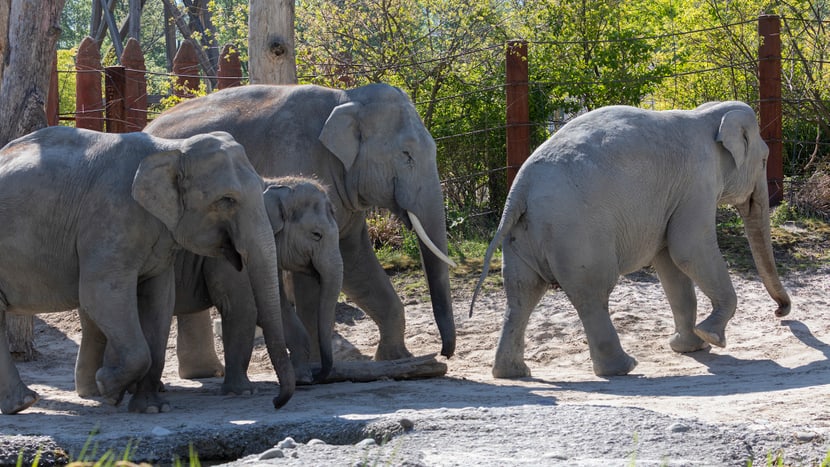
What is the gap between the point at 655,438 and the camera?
559cm

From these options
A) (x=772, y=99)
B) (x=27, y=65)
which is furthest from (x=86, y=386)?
(x=772, y=99)

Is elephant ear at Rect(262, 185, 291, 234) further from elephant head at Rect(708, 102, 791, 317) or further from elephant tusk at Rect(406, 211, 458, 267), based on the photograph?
elephant head at Rect(708, 102, 791, 317)

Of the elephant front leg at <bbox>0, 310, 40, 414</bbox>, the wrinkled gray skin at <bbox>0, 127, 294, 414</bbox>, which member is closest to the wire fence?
the wrinkled gray skin at <bbox>0, 127, 294, 414</bbox>

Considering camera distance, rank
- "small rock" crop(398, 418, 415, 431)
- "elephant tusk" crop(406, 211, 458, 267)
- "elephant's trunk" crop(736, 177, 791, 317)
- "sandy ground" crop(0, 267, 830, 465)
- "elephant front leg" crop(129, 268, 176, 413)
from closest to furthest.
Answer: "sandy ground" crop(0, 267, 830, 465) < "small rock" crop(398, 418, 415, 431) < "elephant front leg" crop(129, 268, 176, 413) < "elephant tusk" crop(406, 211, 458, 267) < "elephant's trunk" crop(736, 177, 791, 317)

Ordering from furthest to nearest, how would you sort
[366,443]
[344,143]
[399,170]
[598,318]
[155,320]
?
[399,170]
[344,143]
[598,318]
[155,320]
[366,443]

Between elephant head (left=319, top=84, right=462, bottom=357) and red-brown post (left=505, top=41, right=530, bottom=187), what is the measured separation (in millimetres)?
3442

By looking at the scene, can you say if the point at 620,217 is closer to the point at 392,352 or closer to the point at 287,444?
the point at 392,352

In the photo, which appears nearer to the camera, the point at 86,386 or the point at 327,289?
the point at 327,289

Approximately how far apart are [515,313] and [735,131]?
2112 millimetres

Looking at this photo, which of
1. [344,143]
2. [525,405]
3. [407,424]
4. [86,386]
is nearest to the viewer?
[407,424]

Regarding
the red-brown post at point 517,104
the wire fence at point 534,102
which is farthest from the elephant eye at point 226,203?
the wire fence at point 534,102

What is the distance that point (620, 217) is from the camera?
847 cm

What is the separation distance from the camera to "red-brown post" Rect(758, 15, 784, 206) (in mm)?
11914

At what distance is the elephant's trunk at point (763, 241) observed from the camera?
947cm
